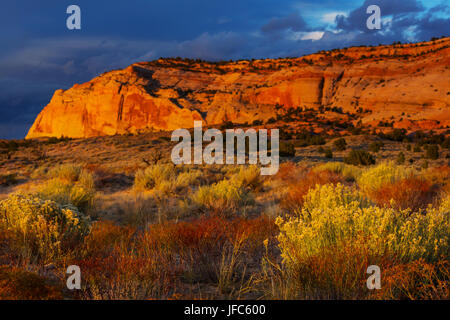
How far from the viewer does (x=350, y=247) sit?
3.45 meters

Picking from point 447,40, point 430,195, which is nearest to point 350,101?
point 447,40

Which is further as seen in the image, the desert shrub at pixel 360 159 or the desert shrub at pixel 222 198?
the desert shrub at pixel 360 159

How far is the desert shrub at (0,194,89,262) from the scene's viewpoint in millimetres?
4270

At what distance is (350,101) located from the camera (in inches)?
2174

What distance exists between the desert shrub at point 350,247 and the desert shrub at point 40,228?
2845 mm

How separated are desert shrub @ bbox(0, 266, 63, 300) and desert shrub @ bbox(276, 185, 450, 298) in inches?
84.5

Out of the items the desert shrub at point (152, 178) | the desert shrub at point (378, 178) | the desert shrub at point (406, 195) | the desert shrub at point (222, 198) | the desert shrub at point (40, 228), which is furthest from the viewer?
the desert shrub at point (152, 178)

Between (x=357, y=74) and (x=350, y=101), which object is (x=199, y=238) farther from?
(x=357, y=74)

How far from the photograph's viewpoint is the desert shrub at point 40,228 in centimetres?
427

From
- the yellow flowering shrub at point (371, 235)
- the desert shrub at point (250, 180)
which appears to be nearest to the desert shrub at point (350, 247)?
the yellow flowering shrub at point (371, 235)

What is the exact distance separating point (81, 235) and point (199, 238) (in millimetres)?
1784

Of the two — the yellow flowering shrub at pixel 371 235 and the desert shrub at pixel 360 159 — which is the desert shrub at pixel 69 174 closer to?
the yellow flowering shrub at pixel 371 235

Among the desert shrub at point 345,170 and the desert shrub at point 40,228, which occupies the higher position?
the desert shrub at point 345,170

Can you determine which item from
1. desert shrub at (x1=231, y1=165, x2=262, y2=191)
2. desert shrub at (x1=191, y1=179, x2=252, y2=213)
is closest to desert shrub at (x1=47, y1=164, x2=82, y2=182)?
desert shrub at (x1=191, y1=179, x2=252, y2=213)
